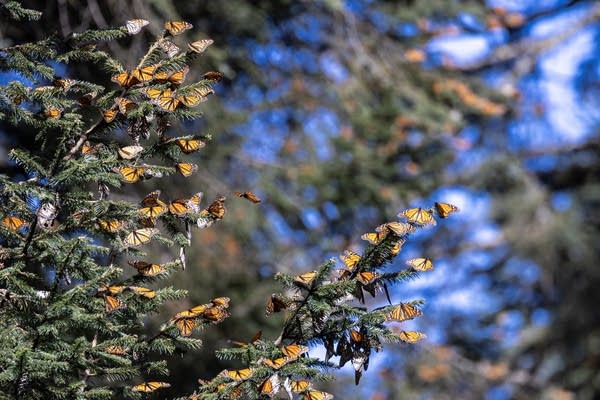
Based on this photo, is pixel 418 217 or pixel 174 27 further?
pixel 174 27

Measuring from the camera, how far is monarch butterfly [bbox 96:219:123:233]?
1.66 metres

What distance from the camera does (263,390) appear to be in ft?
5.08

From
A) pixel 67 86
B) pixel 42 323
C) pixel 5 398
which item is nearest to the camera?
pixel 5 398

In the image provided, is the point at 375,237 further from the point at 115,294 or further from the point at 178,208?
the point at 115,294

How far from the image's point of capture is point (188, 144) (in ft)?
5.74

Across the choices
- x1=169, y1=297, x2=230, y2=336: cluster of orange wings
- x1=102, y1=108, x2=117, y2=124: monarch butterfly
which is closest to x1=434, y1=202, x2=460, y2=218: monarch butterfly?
x1=169, y1=297, x2=230, y2=336: cluster of orange wings

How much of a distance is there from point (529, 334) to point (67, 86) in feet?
26.7

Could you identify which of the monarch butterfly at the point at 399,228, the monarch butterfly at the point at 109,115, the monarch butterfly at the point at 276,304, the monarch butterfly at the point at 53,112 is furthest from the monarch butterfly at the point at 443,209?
the monarch butterfly at the point at 53,112

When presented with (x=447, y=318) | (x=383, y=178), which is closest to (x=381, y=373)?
(x=447, y=318)

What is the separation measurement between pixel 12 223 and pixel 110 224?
190mm

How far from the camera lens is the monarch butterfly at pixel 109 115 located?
1.67 metres

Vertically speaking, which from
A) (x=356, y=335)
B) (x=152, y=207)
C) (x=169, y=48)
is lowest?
(x=356, y=335)

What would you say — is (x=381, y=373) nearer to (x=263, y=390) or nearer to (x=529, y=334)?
(x=529, y=334)

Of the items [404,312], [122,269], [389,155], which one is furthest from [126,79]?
[389,155]
